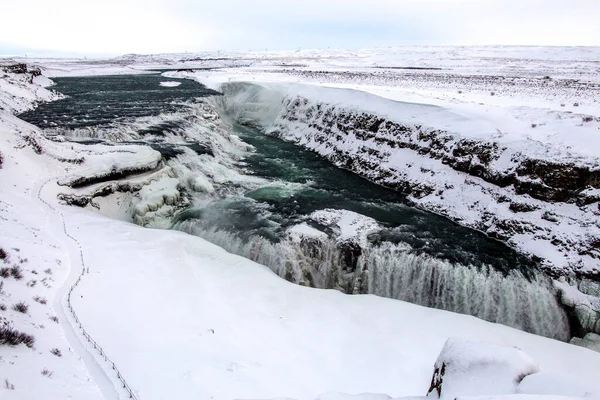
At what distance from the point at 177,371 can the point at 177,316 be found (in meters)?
2.55

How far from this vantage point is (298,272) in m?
14.2

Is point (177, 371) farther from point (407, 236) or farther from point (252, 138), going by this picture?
point (252, 138)

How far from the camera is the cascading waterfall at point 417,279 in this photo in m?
12.7

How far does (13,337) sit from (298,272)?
941 centimetres

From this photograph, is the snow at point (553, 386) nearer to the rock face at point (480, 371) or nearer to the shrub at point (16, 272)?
the rock face at point (480, 371)

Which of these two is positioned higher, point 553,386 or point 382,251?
point 553,386

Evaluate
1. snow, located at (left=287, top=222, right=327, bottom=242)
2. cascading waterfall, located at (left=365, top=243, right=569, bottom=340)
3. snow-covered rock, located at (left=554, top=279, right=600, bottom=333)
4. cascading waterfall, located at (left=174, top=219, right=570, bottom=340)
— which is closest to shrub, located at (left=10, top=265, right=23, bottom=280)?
cascading waterfall, located at (left=174, top=219, right=570, bottom=340)

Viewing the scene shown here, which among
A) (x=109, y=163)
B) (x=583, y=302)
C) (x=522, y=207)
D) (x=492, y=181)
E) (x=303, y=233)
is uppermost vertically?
(x=109, y=163)

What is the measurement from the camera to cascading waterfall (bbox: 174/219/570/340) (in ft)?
41.5

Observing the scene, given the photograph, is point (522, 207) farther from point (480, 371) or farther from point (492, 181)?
point (480, 371)

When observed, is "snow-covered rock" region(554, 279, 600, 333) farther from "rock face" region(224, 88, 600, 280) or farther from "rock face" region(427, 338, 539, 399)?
"rock face" region(427, 338, 539, 399)

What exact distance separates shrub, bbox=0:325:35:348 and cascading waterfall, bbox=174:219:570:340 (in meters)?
8.85

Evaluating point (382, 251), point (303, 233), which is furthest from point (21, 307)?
point (382, 251)

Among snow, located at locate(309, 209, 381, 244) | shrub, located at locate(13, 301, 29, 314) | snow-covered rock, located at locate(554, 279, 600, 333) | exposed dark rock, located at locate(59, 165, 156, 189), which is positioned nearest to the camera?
shrub, located at locate(13, 301, 29, 314)
